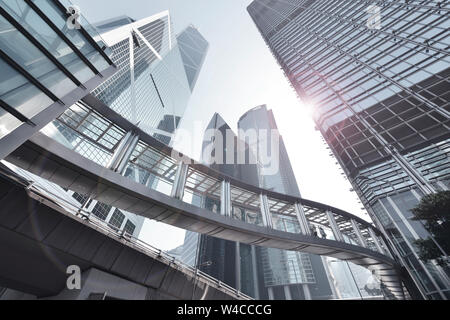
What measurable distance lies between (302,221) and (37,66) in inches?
708

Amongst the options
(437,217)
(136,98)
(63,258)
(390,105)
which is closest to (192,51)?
(136,98)

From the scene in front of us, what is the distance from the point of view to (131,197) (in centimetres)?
934

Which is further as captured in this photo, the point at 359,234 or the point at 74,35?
the point at 359,234

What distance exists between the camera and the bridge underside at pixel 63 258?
698cm

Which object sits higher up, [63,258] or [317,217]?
[317,217]

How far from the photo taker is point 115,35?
6456 centimetres

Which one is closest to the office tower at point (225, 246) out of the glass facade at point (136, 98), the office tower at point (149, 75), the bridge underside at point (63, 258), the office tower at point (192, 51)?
the glass facade at point (136, 98)

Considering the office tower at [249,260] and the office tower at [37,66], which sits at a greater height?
the office tower at [249,260]

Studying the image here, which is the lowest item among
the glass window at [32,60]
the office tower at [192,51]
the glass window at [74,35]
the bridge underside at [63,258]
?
the bridge underside at [63,258]

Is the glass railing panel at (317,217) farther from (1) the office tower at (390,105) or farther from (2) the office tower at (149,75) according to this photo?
(2) the office tower at (149,75)

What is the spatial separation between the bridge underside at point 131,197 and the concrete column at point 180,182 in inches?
26.3

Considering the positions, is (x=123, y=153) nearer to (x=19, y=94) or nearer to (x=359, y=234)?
(x=19, y=94)

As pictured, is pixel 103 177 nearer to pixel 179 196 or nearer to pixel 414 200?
pixel 179 196

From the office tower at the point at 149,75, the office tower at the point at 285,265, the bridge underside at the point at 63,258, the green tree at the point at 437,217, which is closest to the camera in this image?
the bridge underside at the point at 63,258
